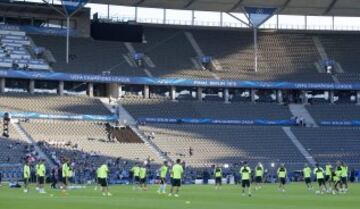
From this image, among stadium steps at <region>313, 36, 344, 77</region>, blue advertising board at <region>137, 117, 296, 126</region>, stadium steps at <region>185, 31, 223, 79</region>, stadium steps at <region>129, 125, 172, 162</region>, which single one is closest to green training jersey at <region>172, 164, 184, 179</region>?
stadium steps at <region>129, 125, 172, 162</region>

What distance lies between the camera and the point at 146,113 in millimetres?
81562

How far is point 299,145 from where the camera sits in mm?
80750

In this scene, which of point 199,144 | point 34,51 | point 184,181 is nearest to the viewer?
point 184,181

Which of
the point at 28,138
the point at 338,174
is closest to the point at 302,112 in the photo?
the point at 28,138

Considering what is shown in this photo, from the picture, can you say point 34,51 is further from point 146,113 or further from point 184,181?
point 184,181

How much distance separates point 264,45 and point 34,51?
24.2 m

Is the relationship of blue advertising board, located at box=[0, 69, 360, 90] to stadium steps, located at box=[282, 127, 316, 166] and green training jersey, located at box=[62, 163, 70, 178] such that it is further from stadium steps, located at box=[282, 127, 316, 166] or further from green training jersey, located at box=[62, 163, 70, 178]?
green training jersey, located at box=[62, 163, 70, 178]

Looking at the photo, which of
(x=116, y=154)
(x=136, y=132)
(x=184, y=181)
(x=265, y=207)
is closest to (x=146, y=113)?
(x=136, y=132)

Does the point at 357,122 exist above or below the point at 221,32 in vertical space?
below

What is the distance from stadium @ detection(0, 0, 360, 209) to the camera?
243 feet

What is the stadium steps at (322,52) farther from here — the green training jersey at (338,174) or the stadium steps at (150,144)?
the green training jersey at (338,174)

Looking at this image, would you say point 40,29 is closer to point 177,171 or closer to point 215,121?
point 215,121

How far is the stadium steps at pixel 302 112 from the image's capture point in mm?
86250

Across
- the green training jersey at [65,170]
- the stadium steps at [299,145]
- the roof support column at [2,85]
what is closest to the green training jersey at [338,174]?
the green training jersey at [65,170]
